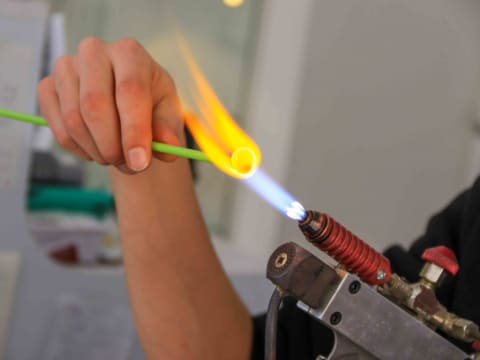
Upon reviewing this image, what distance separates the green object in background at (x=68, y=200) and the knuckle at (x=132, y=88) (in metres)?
0.90

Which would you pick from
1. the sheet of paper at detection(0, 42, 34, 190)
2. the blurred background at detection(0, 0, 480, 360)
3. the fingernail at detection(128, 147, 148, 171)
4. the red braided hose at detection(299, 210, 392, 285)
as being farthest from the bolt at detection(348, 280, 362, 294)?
the blurred background at detection(0, 0, 480, 360)

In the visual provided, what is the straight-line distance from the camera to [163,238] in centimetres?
56

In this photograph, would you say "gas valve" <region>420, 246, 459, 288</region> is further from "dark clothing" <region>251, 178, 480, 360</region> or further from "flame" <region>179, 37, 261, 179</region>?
"dark clothing" <region>251, 178, 480, 360</region>

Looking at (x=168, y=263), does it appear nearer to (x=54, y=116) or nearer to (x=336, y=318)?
(x=54, y=116)

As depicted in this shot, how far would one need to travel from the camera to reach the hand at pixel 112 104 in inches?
14.7

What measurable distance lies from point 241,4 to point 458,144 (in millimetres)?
824

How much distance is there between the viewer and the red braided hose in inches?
11.0

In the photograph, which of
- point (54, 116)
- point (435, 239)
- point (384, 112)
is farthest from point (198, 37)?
point (54, 116)

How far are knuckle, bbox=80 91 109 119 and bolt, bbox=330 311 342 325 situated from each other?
0.70 feet

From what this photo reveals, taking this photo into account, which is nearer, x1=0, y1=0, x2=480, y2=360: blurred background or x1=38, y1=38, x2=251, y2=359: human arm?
x1=38, y1=38, x2=251, y2=359: human arm

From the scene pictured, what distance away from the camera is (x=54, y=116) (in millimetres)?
430

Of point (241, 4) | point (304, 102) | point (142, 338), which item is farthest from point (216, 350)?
point (241, 4)

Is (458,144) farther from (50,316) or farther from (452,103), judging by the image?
(50,316)

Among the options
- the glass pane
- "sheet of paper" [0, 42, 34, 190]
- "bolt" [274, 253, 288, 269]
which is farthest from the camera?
the glass pane
